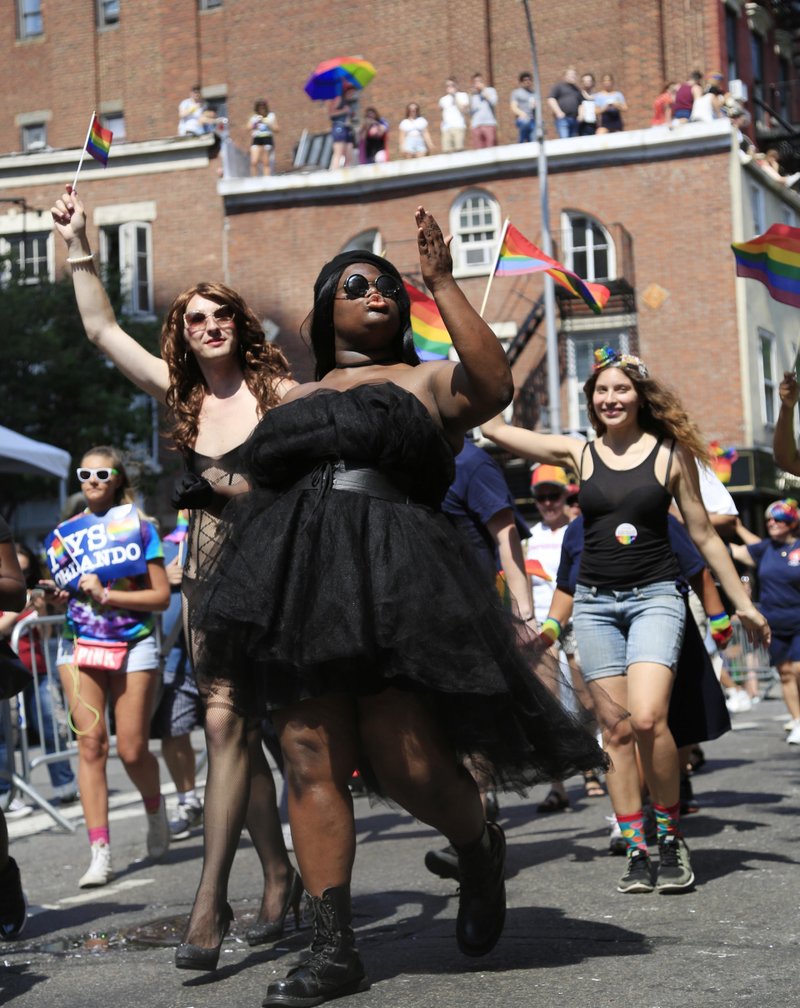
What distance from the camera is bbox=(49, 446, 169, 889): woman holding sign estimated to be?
7.76m

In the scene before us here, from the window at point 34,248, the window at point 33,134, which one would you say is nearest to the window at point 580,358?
the window at point 34,248

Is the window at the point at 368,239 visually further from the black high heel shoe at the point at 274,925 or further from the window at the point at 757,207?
the black high heel shoe at the point at 274,925

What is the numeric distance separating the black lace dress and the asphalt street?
0.60 meters

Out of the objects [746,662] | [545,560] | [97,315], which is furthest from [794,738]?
[97,315]

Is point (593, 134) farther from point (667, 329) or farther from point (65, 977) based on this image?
point (65, 977)

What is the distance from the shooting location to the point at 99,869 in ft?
24.4

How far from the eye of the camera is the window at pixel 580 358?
34.3m

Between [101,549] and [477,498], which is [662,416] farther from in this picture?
[101,549]

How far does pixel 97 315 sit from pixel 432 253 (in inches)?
72.7

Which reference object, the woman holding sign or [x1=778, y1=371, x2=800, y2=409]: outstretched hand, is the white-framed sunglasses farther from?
[x1=778, y1=371, x2=800, y2=409]: outstretched hand

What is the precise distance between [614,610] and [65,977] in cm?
257

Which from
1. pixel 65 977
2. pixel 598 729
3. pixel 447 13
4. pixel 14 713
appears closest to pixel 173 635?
pixel 14 713

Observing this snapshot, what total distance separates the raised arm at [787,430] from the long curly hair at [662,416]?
0.98 feet

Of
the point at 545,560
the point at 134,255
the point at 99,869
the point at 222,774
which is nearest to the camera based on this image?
the point at 222,774
